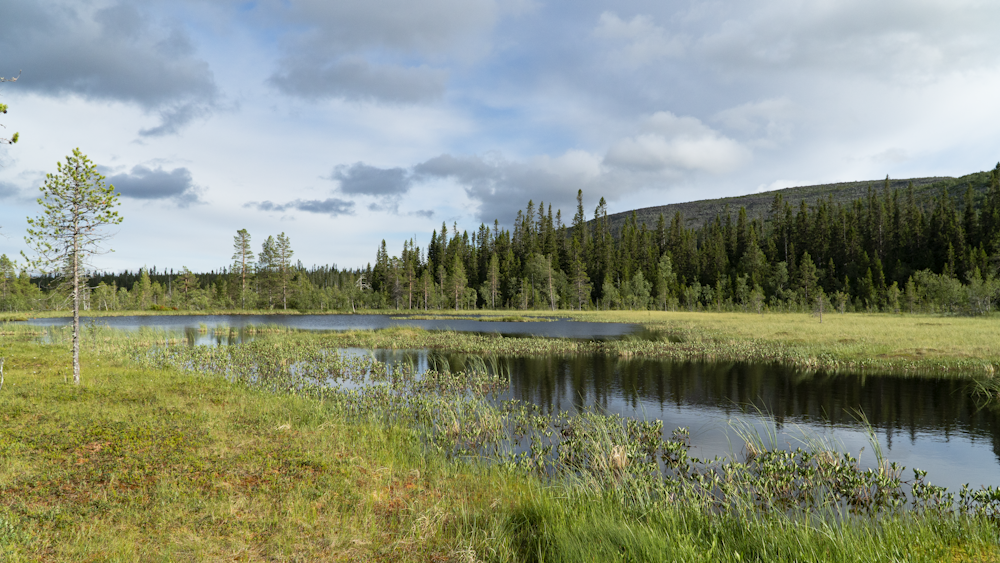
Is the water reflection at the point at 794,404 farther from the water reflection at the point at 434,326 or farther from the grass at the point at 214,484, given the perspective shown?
the water reflection at the point at 434,326

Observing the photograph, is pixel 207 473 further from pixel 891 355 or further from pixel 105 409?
pixel 891 355

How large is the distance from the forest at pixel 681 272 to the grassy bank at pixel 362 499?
93.2m

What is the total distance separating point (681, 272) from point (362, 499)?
141791mm

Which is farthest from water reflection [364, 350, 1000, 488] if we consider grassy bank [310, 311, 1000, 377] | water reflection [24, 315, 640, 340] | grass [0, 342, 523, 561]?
water reflection [24, 315, 640, 340]

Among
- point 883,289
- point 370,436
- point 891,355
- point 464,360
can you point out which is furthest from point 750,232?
point 370,436

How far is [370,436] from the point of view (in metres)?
13.8

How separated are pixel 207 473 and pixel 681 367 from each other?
27.9 m

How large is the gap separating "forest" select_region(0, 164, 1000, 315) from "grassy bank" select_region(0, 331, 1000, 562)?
93210 mm

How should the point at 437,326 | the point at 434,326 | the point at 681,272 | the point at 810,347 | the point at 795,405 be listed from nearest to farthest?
the point at 795,405 → the point at 810,347 → the point at 434,326 → the point at 437,326 → the point at 681,272

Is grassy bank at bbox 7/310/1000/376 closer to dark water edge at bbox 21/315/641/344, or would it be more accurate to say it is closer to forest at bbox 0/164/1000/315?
dark water edge at bbox 21/315/641/344

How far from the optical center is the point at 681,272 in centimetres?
13825

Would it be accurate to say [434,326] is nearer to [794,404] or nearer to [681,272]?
[794,404]

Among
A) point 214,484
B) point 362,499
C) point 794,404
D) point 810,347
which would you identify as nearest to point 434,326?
point 810,347

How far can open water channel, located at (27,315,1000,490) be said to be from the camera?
47.0ft
